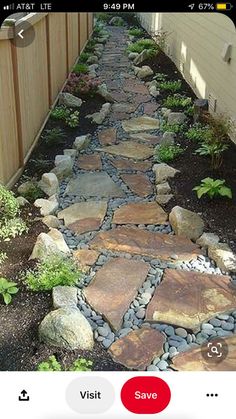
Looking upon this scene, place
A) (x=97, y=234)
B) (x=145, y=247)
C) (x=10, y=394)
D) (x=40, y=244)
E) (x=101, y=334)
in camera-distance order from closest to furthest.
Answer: (x=10, y=394), (x=101, y=334), (x=40, y=244), (x=145, y=247), (x=97, y=234)

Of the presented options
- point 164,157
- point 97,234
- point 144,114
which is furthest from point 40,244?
point 144,114

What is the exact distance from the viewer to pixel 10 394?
105 cm

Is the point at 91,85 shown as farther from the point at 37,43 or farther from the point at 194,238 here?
the point at 194,238

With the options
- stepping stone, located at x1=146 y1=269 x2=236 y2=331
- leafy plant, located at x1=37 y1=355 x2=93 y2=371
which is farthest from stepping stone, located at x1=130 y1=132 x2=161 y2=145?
leafy plant, located at x1=37 y1=355 x2=93 y2=371

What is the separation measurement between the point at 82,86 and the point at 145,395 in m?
3.60

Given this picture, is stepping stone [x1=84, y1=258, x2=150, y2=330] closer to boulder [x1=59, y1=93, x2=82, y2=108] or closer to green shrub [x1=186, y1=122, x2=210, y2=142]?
green shrub [x1=186, y1=122, x2=210, y2=142]

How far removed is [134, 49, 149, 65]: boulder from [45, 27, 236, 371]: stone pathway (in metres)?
1.20

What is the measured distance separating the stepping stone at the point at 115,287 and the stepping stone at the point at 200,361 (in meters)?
0.28

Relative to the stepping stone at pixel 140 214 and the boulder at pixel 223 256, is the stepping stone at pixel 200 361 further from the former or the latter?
the stepping stone at pixel 140 214

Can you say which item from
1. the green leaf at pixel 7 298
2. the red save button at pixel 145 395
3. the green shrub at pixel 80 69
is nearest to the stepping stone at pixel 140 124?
the green shrub at pixel 80 69

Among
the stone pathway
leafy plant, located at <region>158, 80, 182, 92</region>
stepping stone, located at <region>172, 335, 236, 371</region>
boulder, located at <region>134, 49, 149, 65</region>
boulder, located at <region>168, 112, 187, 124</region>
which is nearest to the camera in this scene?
stepping stone, located at <region>172, 335, 236, 371</region>

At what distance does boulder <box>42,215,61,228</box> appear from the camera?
238 centimetres

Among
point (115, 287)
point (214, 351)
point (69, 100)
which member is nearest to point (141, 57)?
point (69, 100)

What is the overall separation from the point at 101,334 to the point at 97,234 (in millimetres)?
804
